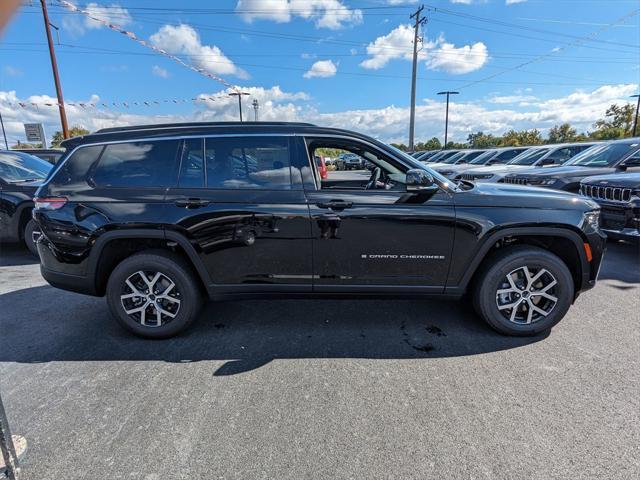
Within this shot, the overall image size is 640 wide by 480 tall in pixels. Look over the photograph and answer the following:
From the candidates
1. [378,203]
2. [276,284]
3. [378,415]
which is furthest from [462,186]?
[378,415]

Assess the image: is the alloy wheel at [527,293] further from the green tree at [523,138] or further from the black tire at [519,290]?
the green tree at [523,138]

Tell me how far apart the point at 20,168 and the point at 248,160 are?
592 centimetres

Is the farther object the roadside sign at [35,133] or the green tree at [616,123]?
the green tree at [616,123]

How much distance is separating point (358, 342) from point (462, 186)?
1.76 m

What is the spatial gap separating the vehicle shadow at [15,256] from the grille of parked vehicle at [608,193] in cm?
935

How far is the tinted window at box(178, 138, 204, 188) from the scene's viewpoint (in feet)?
10.4

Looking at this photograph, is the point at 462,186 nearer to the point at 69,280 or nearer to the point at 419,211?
the point at 419,211

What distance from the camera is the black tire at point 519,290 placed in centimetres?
317

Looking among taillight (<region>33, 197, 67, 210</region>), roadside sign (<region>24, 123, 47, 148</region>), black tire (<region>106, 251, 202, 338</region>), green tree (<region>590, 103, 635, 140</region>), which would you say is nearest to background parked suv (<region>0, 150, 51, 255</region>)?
taillight (<region>33, 197, 67, 210</region>)

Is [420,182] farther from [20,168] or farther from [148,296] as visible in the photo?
[20,168]

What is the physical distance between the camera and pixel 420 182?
3.00 m

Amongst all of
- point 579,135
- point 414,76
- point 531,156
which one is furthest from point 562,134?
point 531,156

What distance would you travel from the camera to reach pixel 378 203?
3.09 metres

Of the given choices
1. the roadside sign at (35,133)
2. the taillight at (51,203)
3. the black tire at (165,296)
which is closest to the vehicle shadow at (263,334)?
the black tire at (165,296)
